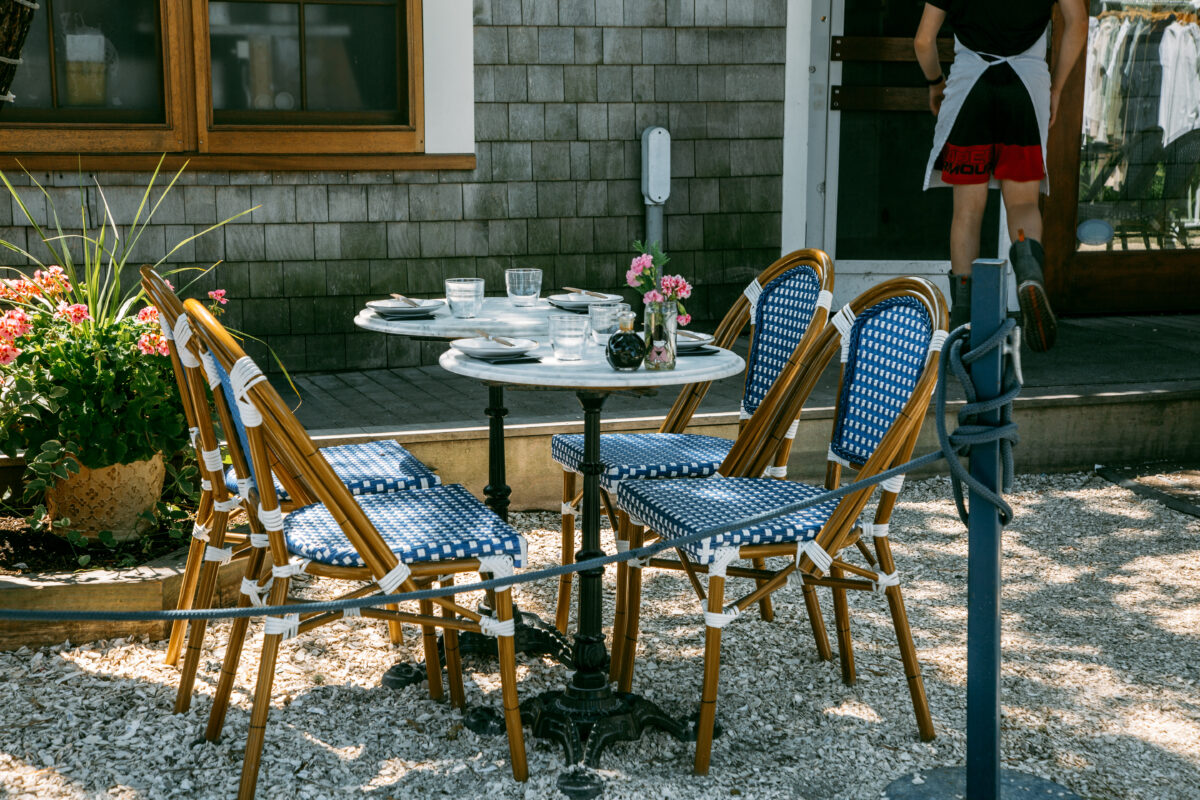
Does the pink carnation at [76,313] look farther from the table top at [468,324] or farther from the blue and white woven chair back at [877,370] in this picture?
the blue and white woven chair back at [877,370]

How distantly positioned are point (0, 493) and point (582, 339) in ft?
6.32

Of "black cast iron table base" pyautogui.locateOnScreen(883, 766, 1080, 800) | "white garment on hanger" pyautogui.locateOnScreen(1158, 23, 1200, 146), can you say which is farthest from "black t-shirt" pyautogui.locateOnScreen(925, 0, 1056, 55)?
"black cast iron table base" pyautogui.locateOnScreen(883, 766, 1080, 800)

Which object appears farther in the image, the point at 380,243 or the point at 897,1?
the point at 897,1

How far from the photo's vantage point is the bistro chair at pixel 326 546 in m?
2.46

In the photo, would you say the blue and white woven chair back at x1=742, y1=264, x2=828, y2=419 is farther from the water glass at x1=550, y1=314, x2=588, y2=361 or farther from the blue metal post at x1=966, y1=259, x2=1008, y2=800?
the blue metal post at x1=966, y1=259, x2=1008, y2=800

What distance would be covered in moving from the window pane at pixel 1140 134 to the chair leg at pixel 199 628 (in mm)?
5258

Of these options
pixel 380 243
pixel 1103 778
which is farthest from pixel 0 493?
pixel 1103 778

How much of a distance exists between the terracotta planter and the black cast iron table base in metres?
2.16

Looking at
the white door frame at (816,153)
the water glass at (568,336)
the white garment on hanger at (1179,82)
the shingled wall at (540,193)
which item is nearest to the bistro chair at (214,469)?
the water glass at (568,336)

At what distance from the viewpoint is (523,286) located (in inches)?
146

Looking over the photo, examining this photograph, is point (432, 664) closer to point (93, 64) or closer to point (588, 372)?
point (588, 372)

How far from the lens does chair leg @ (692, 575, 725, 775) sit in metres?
2.68

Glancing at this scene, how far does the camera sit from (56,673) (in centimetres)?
318

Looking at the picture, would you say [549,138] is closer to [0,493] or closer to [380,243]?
[380,243]
